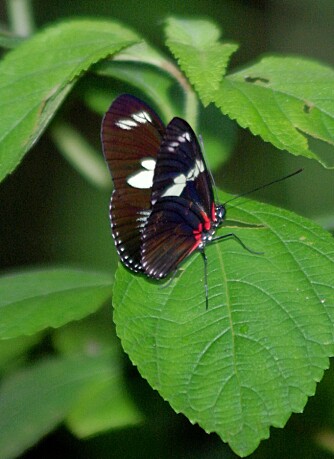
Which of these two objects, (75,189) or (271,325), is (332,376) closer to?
(271,325)

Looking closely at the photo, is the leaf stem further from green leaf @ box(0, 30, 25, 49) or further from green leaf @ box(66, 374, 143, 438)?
green leaf @ box(66, 374, 143, 438)

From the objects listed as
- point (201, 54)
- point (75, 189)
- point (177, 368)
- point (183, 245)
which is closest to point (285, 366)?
point (177, 368)

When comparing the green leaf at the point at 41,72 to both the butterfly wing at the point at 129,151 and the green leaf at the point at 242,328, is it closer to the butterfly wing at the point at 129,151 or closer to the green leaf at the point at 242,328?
the butterfly wing at the point at 129,151

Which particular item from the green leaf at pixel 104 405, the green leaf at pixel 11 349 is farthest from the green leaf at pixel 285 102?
the green leaf at pixel 11 349

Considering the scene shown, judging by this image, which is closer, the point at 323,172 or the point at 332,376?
the point at 332,376

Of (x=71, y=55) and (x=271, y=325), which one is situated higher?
(x=71, y=55)

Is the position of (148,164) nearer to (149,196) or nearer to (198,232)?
(149,196)

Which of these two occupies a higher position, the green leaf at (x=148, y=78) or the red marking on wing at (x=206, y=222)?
the green leaf at (x=148, y=78)
